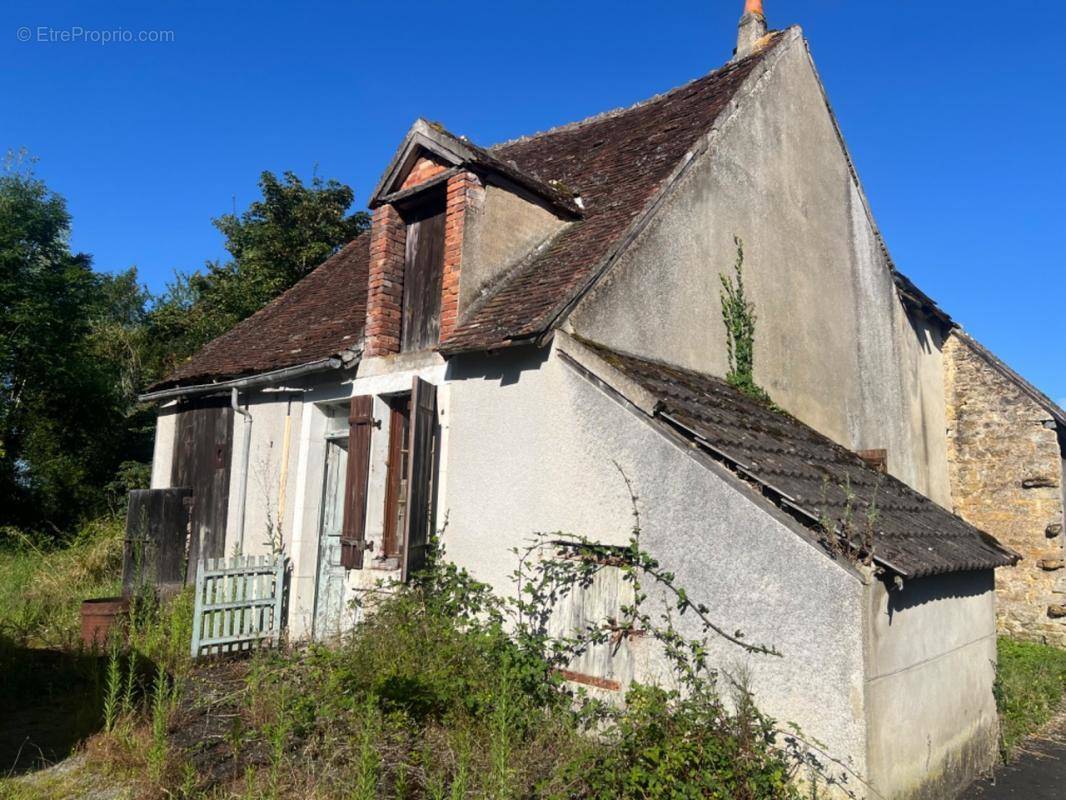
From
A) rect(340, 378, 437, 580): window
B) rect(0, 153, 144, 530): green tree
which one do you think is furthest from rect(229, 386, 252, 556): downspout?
rect(0, 153, 144, 530): green tree

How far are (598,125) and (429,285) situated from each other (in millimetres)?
4877

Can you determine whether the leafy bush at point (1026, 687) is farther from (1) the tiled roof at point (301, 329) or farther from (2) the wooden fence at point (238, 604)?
(1) the tiled roof at point (301, 329)

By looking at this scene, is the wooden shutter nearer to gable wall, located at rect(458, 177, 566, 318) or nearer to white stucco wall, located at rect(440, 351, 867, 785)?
A: white stucco wall, located at rect(440, 351, 867, 785)

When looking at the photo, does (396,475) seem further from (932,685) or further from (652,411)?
(932,685)

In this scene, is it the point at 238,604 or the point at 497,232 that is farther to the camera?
the point at 238,604

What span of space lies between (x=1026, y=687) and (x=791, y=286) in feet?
17.8

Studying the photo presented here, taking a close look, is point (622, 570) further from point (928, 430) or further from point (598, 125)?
point (928, 430)

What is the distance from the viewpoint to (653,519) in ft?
18.6

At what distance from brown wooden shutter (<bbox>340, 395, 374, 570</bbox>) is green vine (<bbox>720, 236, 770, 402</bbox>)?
3.97 m

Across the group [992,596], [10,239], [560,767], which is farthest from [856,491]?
[10,239]

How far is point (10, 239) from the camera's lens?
691 inches

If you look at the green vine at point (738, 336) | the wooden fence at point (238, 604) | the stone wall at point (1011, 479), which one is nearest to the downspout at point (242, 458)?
the wooden fence at point (238, 604)

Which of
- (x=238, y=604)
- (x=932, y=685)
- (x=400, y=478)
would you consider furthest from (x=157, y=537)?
(x=932, y=685)

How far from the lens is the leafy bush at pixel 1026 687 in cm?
720
